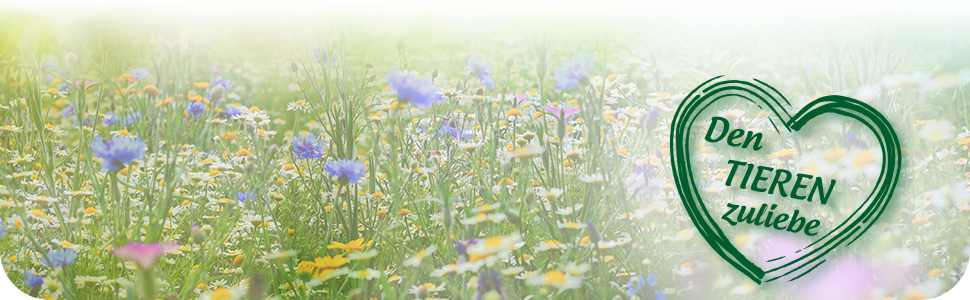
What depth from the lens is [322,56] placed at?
119cm

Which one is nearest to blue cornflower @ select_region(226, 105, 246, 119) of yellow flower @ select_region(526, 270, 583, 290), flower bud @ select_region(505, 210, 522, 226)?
flower bud @ select_region(505, 210, 522, 226)

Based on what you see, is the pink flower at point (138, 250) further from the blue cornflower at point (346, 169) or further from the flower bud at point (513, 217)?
the flower bud at point (513, 217)

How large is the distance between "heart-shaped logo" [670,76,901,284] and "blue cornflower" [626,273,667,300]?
23 cm

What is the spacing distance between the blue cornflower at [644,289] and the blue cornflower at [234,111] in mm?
835

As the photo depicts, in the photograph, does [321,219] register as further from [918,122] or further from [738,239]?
[918,122]

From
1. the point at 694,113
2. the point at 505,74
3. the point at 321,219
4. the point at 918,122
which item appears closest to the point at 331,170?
the point at 321,219

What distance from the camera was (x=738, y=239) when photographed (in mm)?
1295

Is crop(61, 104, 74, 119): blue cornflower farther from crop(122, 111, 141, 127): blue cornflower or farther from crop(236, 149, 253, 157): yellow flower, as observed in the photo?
crop(236, 149, 253, 157): yellow flower

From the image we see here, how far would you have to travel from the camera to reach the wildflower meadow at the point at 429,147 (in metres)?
1.10

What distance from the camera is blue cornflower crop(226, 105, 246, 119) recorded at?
1.23m

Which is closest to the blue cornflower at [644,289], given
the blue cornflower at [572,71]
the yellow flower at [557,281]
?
the yellow flower at [557,281]

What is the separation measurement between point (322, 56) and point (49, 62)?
499mm

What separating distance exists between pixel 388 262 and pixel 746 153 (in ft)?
2.60

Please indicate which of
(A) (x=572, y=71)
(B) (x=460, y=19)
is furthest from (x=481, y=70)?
(A) (x=572, y=71)
